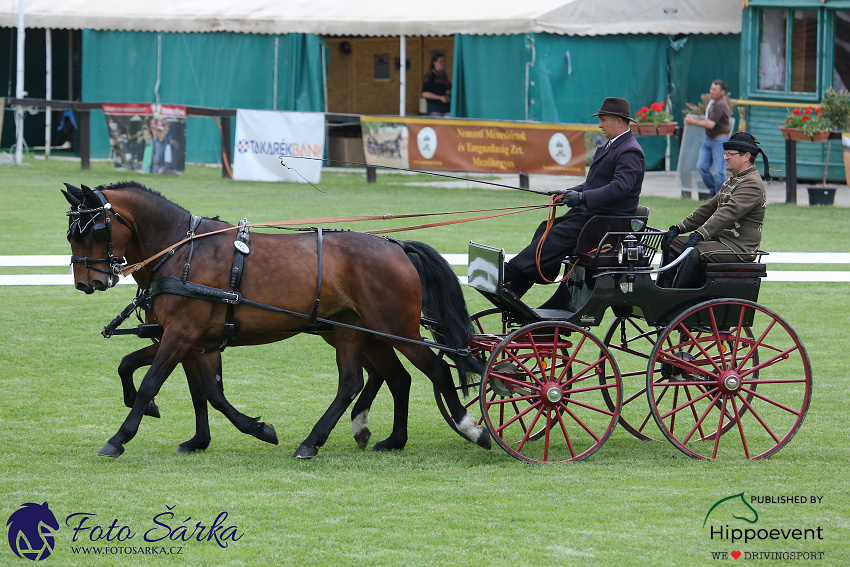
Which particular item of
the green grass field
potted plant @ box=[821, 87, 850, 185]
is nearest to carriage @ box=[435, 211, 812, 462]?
the green grass field

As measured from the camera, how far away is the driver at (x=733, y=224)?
685 cm

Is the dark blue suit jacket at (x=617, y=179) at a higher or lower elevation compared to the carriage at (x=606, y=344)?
higher

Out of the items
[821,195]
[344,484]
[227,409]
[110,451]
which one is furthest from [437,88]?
[344,484]

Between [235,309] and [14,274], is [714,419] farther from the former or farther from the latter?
[14,274]

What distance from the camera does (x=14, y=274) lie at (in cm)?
1279

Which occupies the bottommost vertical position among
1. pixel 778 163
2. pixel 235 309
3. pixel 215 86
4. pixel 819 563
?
pixel 819 563

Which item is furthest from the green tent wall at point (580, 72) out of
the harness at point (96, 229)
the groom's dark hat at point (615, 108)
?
the harness at point (96, 229)

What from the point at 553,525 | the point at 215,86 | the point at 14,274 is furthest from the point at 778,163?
the point at 553,525

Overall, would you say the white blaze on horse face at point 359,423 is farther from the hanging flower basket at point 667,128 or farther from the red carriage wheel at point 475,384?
the hanging flower basket at point 667,128

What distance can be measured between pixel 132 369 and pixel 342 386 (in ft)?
4.31

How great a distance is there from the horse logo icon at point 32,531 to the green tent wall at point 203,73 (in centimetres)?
1892

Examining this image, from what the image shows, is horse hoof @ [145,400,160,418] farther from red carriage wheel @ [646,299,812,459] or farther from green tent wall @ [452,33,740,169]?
green tent wall @ [452,33,740,169]

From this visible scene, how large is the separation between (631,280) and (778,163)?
50.5 feet

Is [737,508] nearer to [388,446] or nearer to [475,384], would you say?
[475,384]
